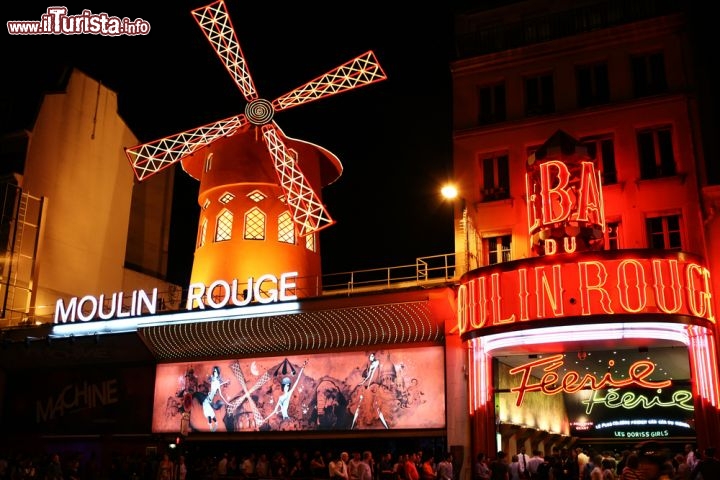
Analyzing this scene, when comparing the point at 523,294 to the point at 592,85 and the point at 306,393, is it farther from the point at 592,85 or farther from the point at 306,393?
the point at 306,393

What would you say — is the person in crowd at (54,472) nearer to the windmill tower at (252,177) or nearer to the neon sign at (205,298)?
the neon sign at (205,298)

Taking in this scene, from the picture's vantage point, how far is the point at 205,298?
18.6m

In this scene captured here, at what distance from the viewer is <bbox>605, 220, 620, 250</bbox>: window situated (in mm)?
15188

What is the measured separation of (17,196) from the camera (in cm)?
2236

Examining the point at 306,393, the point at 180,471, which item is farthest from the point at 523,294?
the point at 180,471

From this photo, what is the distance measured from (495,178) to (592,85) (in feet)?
9.57

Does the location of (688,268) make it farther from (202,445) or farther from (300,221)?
(202,445)

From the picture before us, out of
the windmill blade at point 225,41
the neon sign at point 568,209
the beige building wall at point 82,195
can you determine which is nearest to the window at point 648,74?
the neon sign at point 568,209

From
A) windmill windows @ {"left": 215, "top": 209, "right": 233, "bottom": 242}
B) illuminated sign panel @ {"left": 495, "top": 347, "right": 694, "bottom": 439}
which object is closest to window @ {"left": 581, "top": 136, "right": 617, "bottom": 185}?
illuminated sign panel @ {"left": 495, "top": 347, "right": 694, "bottom": 439}

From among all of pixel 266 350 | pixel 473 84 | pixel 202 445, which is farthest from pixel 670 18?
pixel 202 445

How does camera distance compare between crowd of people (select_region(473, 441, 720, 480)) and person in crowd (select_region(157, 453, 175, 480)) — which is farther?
person in crowd (select_region(157, 453, 175, 480))

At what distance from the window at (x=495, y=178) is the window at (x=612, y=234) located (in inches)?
90.2

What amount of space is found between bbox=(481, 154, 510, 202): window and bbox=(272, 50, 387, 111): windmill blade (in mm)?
5219

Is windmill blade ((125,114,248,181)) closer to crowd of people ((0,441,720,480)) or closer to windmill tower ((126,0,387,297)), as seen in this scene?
windmill tower ((126,0,387,297))
